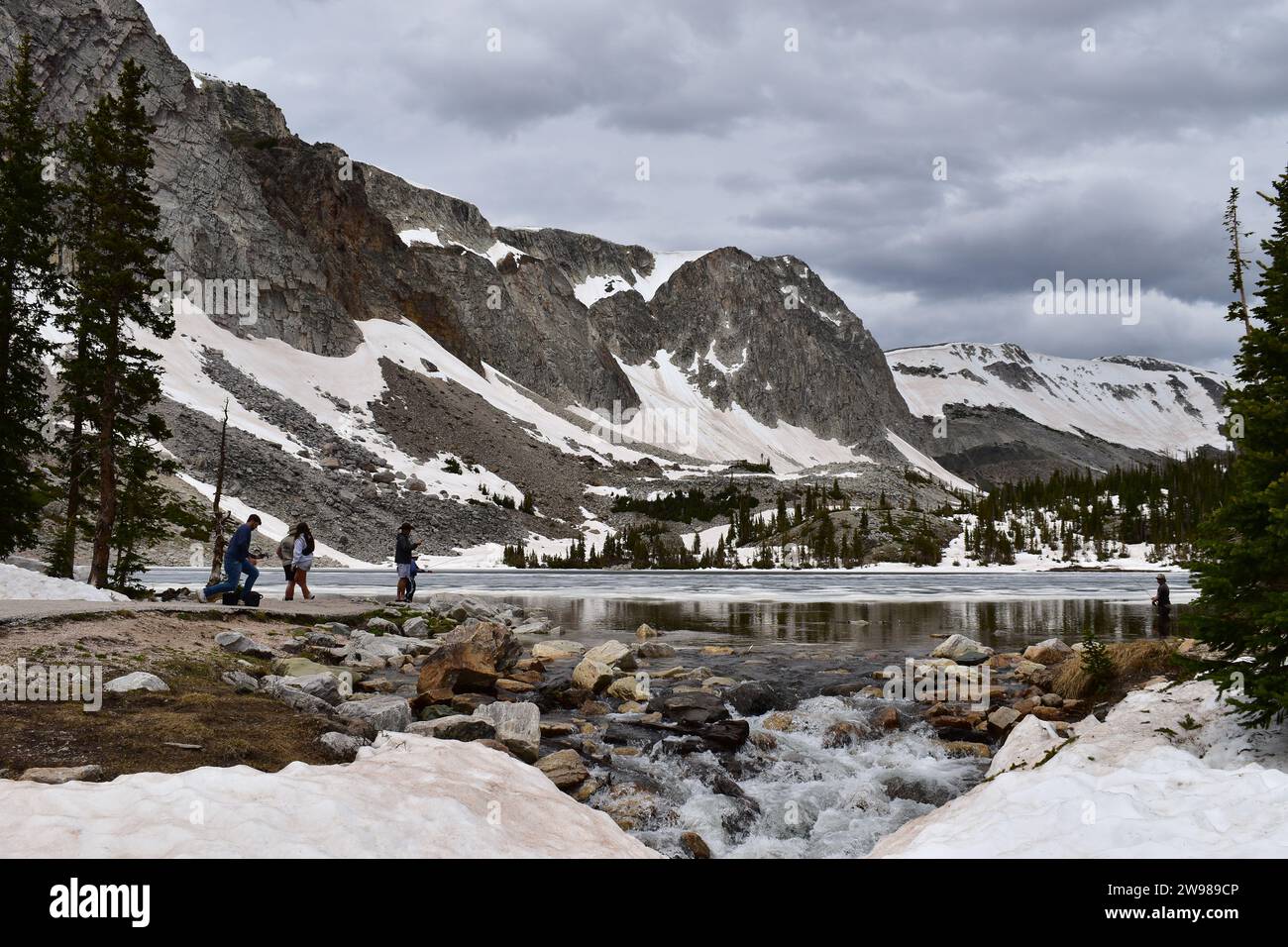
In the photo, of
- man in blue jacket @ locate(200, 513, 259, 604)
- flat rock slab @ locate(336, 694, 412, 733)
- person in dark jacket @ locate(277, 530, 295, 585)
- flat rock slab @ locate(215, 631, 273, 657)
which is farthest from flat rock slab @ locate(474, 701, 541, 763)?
person in dark jacket @ locate(277, 530, 295, 585)

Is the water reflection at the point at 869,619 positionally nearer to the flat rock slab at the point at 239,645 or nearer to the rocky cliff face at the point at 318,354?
the flat rock slab at the point at 239,645

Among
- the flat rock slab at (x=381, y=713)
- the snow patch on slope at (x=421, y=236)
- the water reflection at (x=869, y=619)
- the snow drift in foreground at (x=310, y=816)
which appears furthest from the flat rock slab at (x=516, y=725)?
the snow patch on slope at (x=421, y=236)

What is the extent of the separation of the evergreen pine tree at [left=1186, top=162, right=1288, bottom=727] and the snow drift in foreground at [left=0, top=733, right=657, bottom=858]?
21.6 ft

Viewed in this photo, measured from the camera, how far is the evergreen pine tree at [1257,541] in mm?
7918

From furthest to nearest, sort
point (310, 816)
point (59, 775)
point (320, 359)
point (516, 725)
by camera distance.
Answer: point (320, 359), point (516, 725), point (59, 775), point (310, 816)

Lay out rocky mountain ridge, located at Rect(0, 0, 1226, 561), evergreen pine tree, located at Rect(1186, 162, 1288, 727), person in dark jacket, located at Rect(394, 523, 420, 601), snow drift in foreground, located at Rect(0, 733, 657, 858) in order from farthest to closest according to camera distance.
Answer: rocky mountain ridge, located at Rect(0, 0, 1226, 561)
person in dark jacket, located at Rect(394, 523, 420, 601)
evergreen pine tree, located at Rect(1186, 162, 1288, 727)
snow drift in foreground, located at Rect(0, 733, 657, 858)

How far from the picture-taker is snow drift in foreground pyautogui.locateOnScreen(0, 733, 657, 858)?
5.71m

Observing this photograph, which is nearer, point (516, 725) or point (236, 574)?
point (516, 725)

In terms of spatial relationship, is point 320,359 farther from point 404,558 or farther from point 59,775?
point 59,775

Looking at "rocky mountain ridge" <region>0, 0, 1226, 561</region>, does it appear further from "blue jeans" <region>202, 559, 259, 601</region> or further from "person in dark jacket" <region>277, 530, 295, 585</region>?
"blue jeans" <region>202, 559, 259, 601</region>

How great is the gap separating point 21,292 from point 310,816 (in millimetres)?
26355

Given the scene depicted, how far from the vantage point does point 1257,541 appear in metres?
7.98

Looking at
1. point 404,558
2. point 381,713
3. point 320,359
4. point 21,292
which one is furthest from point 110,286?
point 320,359

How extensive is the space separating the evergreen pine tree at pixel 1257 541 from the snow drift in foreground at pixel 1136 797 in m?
0.68
